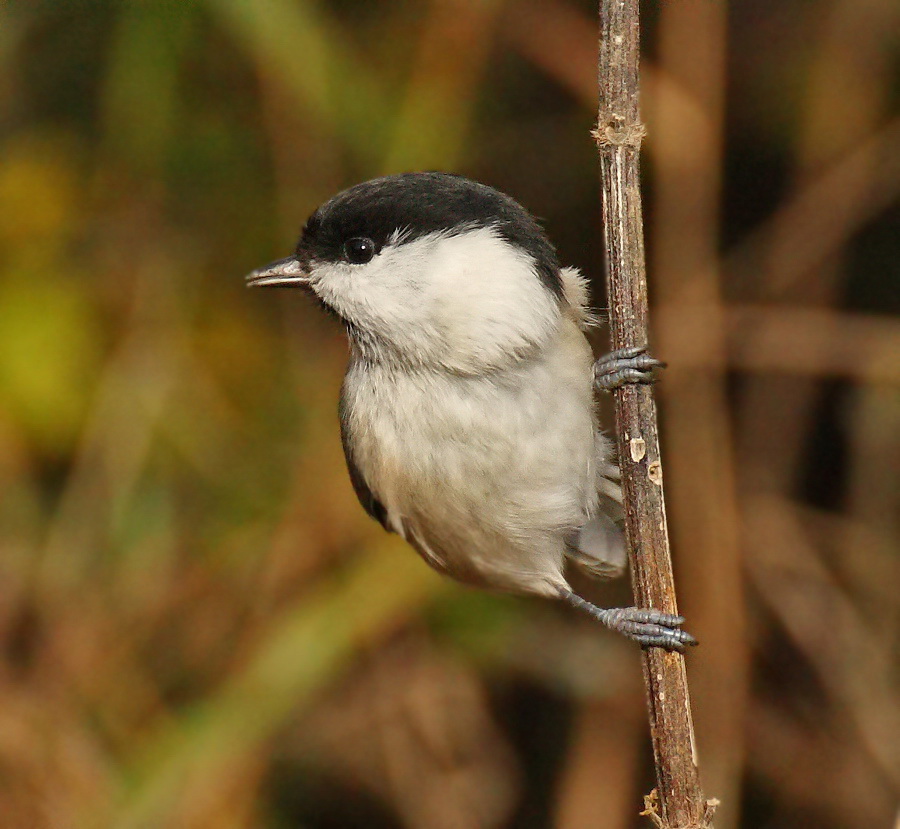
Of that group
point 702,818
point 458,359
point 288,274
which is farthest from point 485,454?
point 702,818

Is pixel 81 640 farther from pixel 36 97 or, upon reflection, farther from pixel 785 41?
pixel 785 41

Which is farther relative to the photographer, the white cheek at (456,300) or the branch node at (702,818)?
the white cheek at (456,300)

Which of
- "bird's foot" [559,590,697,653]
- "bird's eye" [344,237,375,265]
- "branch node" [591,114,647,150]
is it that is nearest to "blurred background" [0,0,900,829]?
"bird's eye" [344,237,375,265]

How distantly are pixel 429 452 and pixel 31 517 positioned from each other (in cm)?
130

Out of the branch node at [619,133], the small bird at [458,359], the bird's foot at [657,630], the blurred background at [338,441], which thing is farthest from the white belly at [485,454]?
the blurred background at [338,441]

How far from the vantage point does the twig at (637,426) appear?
4.56 feet

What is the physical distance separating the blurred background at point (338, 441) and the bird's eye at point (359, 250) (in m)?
0.81

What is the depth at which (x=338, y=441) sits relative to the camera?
2.61 metres

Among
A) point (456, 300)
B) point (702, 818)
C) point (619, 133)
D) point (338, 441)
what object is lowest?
point (702, 818)

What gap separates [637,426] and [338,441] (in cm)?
127

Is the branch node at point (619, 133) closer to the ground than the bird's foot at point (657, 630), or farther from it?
farther from it

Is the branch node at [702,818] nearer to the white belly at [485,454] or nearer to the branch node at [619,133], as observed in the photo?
the white belly at [485,454]

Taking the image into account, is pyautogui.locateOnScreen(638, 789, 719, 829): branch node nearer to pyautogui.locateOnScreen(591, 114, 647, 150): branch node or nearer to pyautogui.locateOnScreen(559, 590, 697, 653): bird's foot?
pyautogui.locateOnScreen(559, 590, 697, 653): bird's foot

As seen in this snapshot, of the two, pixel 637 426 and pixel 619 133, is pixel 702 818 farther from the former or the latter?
pixel 619 133
